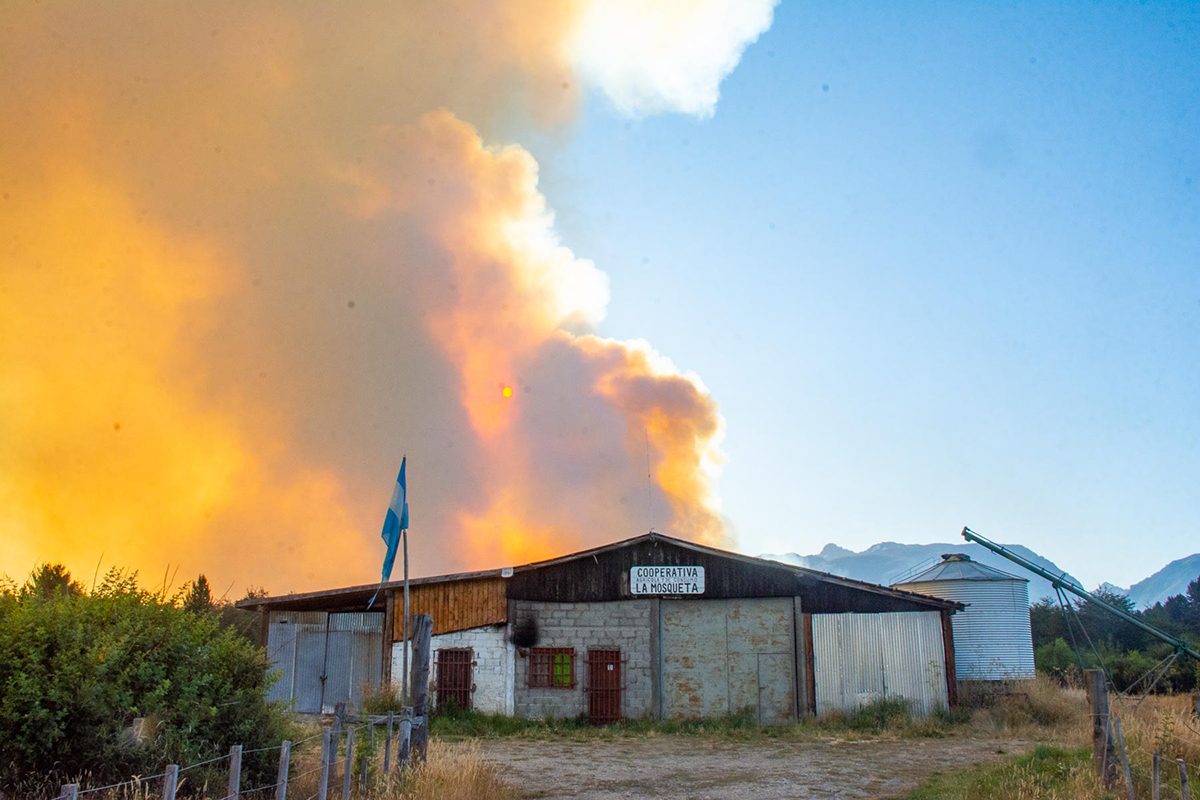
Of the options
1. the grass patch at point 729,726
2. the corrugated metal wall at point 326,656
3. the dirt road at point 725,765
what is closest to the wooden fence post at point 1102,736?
the dirt road at point 725,765

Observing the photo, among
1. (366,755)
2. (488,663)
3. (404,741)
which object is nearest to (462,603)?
(488,663)

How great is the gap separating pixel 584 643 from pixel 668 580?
9.88 ft

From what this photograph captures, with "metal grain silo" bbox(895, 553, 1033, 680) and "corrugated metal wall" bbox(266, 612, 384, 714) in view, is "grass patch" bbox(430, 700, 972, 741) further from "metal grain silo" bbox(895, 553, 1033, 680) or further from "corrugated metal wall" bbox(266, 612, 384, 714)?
"corrugated metal wall" bbox(266, 612, 384, 714)

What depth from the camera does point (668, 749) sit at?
1992 cm

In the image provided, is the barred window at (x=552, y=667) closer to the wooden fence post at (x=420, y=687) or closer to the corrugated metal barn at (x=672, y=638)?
the corrugated metal barn at (x=672, y=638)

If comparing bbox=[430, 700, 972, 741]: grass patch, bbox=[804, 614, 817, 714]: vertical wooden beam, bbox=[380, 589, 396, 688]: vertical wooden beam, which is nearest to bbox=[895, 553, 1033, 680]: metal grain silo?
bbox=[430, 700, 972, 741]: grass patch

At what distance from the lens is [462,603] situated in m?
25.9

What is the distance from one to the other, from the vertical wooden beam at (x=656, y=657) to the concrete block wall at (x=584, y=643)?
0.28ft

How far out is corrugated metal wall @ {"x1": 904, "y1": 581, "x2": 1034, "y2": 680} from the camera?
25.8 metres

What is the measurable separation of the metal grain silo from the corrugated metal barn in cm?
142

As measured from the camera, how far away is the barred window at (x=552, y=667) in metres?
25.3

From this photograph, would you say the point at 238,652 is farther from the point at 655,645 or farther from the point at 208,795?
the point at 655,645

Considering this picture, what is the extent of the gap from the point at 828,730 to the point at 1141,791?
38.6ft

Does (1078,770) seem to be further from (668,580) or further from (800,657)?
(668,580)
